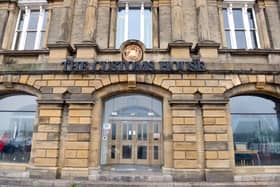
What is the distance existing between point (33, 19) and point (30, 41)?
1255 mm

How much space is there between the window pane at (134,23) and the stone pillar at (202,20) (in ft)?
9.53

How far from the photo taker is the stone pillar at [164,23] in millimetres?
9938

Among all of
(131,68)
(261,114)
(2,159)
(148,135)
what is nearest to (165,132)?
(148,135)

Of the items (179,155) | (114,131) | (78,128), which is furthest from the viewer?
(114,131)

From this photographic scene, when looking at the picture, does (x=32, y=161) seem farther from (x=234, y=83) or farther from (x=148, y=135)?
(x=234, y=83)

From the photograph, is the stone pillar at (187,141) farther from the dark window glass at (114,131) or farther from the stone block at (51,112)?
the stone block at (51,112)

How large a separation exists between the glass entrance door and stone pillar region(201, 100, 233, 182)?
2149 mm

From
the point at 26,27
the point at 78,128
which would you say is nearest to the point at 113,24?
the point at 26,27

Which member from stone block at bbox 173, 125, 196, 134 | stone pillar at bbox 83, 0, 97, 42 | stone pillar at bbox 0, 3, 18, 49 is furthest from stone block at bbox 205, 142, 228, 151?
stone pillar at bbox 0, 3, 18, 49

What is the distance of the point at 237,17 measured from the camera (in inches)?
427

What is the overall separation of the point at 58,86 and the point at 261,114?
29.2 feet

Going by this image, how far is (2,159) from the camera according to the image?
31.3ft

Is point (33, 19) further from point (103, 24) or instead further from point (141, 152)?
point (141, 152)

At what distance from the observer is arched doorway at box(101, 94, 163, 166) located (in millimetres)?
9523
